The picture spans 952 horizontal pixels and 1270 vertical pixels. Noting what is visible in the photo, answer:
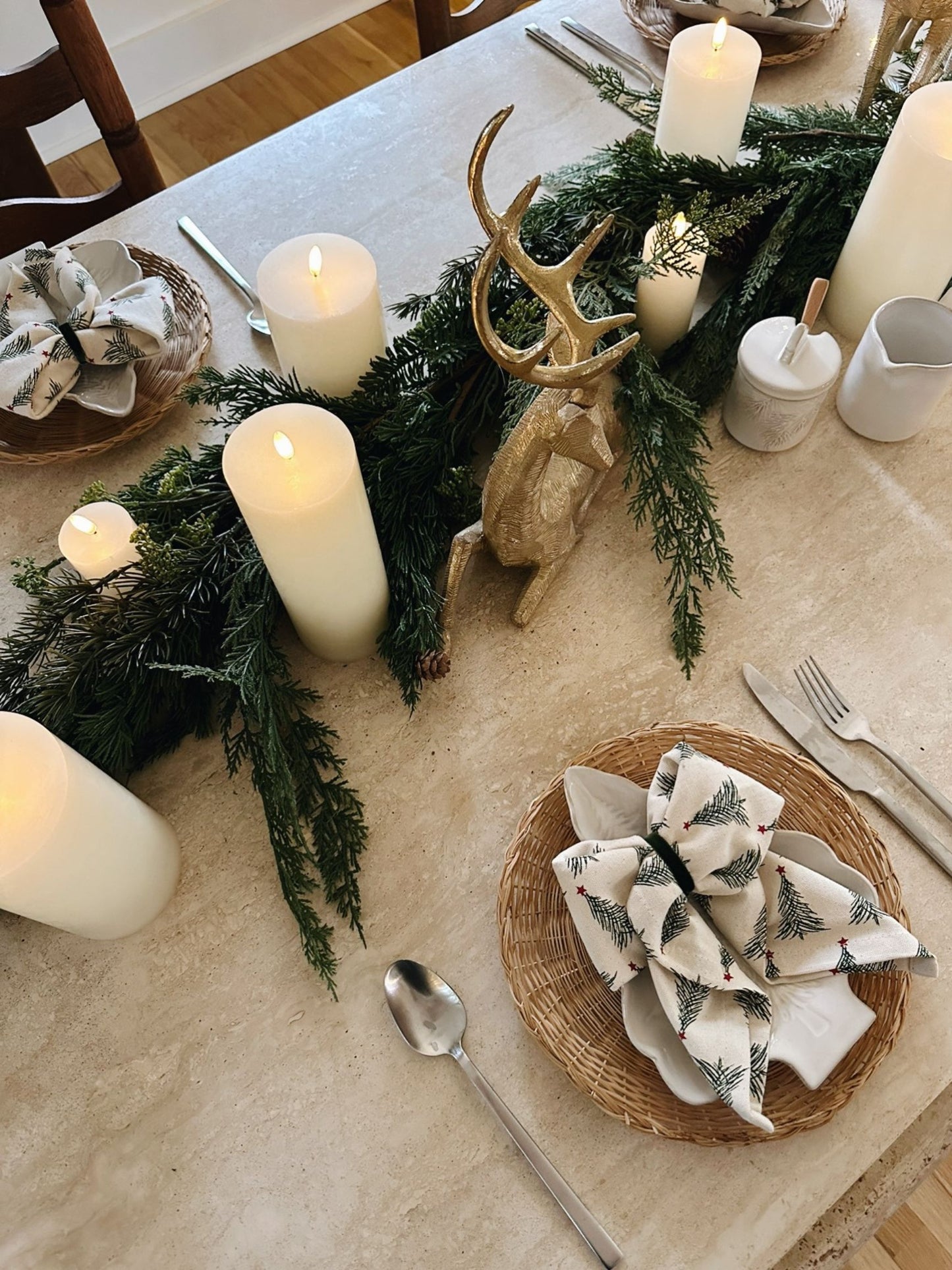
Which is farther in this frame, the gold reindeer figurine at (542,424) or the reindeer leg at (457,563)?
the reindeer leg at (457,563)

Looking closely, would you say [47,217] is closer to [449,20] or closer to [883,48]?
[449,20]

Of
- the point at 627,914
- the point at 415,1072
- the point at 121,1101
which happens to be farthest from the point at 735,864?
the point at 121,1101

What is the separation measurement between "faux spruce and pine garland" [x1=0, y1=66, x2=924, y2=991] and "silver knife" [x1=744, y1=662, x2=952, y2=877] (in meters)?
0.06

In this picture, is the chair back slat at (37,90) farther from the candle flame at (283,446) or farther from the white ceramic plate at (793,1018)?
the white ceramic plate at (793,1018)

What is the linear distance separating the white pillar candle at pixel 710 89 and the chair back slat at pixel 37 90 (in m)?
0.59

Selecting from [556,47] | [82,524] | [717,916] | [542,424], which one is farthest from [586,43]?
[717,916]

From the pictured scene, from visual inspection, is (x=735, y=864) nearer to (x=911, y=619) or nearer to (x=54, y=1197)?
(x=911, y=619)

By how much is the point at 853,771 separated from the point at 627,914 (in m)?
0.20

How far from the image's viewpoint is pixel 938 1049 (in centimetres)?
51

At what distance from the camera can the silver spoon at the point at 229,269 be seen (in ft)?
2.68

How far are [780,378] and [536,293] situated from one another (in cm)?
25

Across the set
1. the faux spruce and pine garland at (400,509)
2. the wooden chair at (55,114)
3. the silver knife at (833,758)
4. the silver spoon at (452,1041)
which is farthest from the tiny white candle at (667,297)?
the wooden chair at (55,114)

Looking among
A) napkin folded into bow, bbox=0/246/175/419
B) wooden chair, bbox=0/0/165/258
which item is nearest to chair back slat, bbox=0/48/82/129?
wooden chair, bbox=0/0/165/258

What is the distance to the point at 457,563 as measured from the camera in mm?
611
